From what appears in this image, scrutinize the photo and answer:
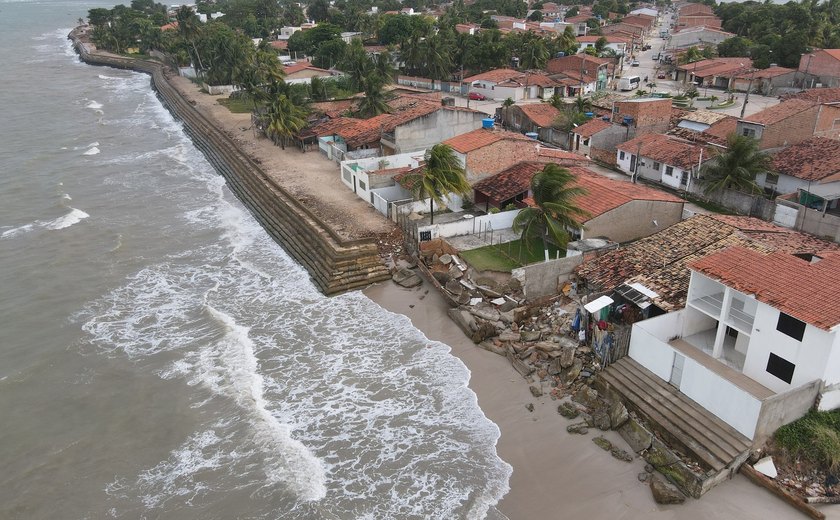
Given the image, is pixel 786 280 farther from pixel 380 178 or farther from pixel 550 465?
pixel 380 178

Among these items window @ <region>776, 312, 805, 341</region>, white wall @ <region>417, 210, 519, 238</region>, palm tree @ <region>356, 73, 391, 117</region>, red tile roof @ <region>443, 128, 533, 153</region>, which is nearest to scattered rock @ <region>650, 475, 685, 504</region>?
window @ <region>776, 312, 805, 341</region>

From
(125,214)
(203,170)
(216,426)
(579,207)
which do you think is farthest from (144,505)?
(203,170)

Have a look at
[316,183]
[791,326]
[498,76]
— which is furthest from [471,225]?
[498,76]

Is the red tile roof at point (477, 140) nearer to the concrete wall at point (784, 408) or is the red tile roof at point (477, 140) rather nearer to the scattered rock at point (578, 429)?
the scattered rock at point (578, 429)

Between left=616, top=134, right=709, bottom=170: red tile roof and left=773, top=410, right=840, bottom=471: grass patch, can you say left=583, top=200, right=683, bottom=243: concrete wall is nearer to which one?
left=616, top=134, right=709, bottom=170: red tile roof

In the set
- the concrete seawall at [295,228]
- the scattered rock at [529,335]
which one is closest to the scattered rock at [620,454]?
the scattered rock at [529,335]
